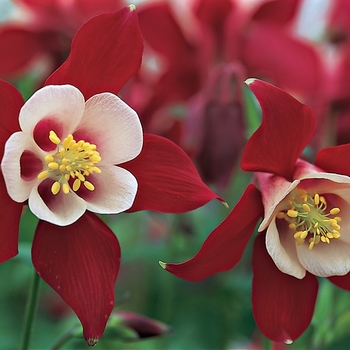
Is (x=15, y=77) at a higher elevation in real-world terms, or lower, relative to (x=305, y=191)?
lower

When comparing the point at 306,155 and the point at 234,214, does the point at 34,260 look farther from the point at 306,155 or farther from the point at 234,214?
the point at 306,155

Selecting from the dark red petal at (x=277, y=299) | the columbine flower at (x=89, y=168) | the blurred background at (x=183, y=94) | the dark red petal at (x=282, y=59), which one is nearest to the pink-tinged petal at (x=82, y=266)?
the columbine flower at (x=89, y=168)

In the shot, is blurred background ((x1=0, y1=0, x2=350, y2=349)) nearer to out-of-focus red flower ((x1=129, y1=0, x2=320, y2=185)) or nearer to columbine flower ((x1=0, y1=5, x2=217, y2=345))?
out-of-focus red flower ((x1=129, y1=0, x2=320, y2=185))

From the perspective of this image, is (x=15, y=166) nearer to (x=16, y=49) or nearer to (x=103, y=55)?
(x=103, y=55)

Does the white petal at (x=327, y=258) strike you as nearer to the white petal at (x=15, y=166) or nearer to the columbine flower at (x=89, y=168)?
the columbine flower at (x=89, y=168)

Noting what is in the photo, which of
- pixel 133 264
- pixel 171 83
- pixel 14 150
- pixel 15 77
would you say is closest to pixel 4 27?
pixel 15 77

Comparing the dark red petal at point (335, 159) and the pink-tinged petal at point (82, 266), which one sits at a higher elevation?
the dark red petal at point (335, 159)
